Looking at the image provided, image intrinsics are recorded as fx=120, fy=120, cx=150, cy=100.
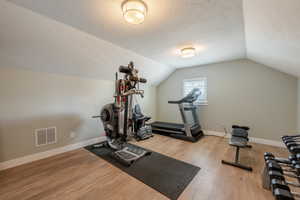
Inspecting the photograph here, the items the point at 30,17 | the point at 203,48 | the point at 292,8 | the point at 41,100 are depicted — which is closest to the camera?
the point at 292,8

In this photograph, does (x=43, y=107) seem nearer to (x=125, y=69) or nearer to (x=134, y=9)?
(x=125, y=69)

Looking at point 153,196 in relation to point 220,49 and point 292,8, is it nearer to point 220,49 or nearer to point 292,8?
point 292,8

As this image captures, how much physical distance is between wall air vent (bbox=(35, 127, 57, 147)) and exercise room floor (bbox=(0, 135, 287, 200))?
34cm

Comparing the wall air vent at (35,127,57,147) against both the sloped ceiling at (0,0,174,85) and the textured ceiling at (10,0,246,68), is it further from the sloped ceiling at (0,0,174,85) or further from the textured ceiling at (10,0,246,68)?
the textured ceiling at (10,0,246,68)

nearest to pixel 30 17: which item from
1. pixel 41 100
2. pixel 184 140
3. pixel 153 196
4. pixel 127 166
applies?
pixel 41 100

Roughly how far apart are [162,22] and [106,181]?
2.56 m

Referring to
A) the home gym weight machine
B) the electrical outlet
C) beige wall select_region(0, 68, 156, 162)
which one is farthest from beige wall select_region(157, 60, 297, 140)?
the electrical outlet

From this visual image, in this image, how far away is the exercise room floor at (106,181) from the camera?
151cm

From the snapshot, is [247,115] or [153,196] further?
[247,115]

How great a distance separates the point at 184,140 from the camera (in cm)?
346

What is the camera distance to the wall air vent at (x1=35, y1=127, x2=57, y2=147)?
7.81 feet

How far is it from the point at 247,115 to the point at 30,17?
5.00 meters

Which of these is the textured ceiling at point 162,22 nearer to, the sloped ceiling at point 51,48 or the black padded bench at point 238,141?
the sloped ceiling at point 51,48

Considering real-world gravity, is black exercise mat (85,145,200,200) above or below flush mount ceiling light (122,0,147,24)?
below
